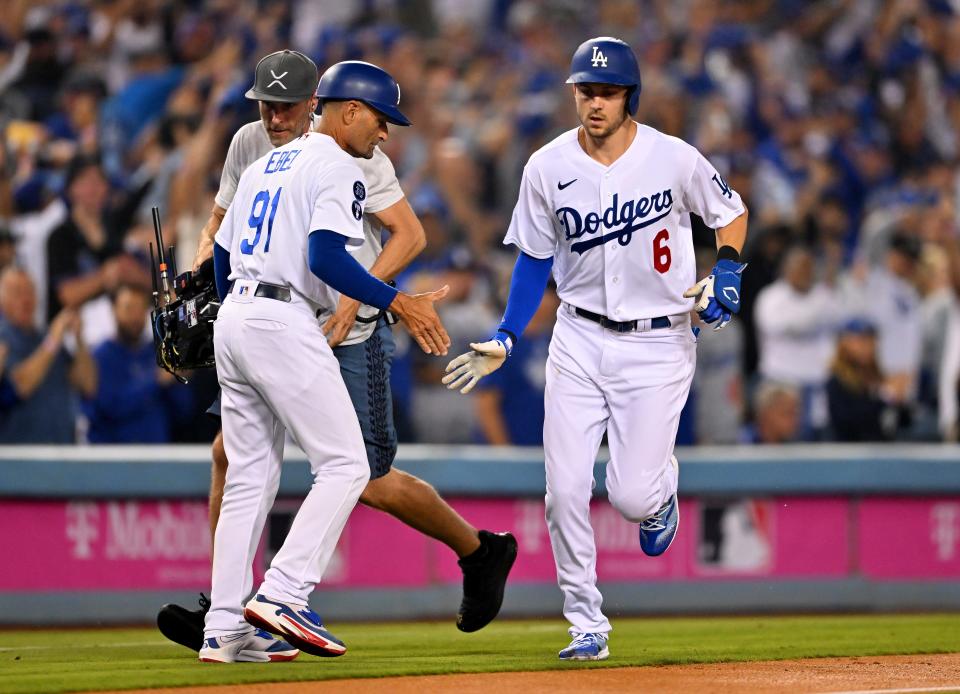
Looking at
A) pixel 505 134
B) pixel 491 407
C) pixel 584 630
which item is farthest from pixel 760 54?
pixel 584 630

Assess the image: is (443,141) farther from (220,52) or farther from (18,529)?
(18,529)

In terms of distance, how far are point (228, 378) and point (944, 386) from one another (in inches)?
261

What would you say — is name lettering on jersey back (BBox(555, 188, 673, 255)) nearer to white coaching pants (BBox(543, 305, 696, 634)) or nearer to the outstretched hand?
white coaching pants (BBox(543, 305, 696, 634))

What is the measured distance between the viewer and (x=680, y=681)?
17.2ft

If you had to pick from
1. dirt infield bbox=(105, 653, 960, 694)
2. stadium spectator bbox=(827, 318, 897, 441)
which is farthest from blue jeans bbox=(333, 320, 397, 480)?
stadium spectator bbox=(827, 318, 897, 441)

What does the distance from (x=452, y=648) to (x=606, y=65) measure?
2622 millimetres

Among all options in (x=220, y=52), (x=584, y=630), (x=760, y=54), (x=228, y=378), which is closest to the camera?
(x=228, y=378)

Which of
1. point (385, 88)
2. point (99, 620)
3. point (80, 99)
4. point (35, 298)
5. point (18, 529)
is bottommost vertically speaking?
point (99, 620)

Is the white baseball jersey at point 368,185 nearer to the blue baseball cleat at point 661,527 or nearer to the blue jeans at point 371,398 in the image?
the blue jeans at point 371,398

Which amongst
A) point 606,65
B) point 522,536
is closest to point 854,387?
point 522,536

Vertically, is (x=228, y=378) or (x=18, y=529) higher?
(x=228, y=378)

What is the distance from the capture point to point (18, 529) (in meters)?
8.22

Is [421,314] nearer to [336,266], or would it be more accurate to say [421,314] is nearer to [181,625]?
[336,266]

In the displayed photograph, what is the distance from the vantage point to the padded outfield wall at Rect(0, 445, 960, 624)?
8.27m
